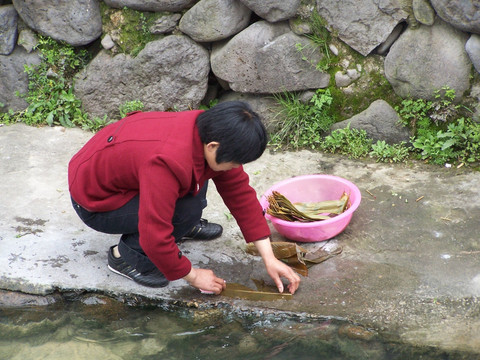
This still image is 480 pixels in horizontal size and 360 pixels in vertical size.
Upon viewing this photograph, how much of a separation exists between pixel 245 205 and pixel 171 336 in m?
0.72

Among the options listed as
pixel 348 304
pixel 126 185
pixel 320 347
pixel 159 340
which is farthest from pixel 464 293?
pixel 126 185

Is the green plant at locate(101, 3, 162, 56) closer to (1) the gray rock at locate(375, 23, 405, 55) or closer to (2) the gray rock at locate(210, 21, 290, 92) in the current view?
(2) the gray rock at locate(210, 21, 290, 92)

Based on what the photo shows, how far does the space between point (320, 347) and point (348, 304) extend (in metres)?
0.26

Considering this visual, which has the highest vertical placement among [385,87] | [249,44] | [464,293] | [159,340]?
[249,44]

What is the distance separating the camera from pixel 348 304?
107 inches

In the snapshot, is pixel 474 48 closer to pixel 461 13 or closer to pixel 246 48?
pixel 461 13

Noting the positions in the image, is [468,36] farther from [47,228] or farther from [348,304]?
[47,228]

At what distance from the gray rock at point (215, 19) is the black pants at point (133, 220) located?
1718 mm

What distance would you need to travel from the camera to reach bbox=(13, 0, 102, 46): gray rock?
4.45 m

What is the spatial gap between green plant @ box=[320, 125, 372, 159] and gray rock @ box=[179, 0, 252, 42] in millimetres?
1053

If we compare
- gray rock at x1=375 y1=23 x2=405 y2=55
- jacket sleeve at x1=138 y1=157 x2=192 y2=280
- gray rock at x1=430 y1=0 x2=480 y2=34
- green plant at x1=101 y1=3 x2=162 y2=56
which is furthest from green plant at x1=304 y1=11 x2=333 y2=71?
jacket sleeve at x1=138 y1=157 x2=192 y2=280

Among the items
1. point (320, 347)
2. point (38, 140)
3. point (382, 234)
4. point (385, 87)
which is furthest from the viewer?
point (38, 140)

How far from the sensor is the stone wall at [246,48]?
379 cm

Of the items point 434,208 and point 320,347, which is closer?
point 320,347
